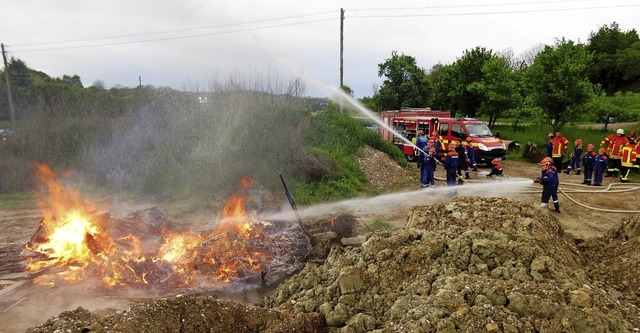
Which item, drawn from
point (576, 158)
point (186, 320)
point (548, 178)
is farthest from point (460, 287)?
point (576, 158)

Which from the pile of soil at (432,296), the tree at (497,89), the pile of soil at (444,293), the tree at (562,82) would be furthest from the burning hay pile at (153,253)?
the tree at (497,89)

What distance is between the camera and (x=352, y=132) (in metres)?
18.0

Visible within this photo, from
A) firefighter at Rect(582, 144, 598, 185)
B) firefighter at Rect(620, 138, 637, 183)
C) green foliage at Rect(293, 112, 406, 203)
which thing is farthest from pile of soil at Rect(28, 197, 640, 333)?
firefighter at Rect(620, 138, 637, 183)

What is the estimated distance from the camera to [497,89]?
2639 centimetres

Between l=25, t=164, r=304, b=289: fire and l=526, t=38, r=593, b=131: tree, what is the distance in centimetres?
1811

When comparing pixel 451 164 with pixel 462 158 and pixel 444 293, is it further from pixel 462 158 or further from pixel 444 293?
pixel 444 293

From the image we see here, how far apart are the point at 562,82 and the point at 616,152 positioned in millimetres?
6586

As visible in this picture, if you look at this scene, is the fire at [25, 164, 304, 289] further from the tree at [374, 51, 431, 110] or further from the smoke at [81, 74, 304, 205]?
the tree at [374, 51, 431, 110]

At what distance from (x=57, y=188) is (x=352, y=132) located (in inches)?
450

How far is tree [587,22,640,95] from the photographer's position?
35250 millimetres

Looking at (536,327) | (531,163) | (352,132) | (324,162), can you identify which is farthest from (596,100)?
(536,327)

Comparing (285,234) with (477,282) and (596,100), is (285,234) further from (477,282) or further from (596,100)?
(596,100)

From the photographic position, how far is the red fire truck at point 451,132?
17.7 meters

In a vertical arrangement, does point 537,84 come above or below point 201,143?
above
